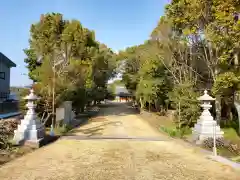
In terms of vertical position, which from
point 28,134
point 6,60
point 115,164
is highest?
point 6,60

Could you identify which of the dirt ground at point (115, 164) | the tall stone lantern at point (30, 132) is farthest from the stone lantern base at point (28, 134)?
the dirt ground at point (115, 164)

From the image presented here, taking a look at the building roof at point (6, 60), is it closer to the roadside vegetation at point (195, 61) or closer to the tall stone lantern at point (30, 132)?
the roadside vegetation at point (195, 61)

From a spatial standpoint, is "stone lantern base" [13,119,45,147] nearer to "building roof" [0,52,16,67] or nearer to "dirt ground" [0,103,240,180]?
"dirt ground" [0,103,240,180]

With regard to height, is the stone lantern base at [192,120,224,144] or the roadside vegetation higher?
the roadside vegetation

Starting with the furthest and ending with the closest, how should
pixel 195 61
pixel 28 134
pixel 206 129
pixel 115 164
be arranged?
pixel 195 61 → pixel 206 129 → pixel 28 134 → pixel 115 164

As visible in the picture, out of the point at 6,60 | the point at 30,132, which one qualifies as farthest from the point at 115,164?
the point at 6,60

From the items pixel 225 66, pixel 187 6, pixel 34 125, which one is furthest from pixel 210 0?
pixel 34 125

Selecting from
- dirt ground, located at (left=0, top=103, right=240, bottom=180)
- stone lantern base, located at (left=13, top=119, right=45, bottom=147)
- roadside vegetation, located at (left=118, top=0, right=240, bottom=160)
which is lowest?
dirt ground, located at (left=0, top=103, right=240, bottom=180)

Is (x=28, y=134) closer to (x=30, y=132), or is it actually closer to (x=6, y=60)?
(x=30, y=132)

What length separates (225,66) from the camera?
1472 centimetres

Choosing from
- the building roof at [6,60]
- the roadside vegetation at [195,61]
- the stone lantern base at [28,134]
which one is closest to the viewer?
the stone lantern base at [28,134]

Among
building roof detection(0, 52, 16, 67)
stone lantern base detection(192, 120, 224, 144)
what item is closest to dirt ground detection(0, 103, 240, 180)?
stone lantern base detection(192, 120, 224, 144)

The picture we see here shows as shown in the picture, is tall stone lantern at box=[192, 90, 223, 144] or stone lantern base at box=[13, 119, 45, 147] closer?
stone lantern base at box=[13, 119, 45, 147]

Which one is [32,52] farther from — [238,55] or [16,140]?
[238,55]
